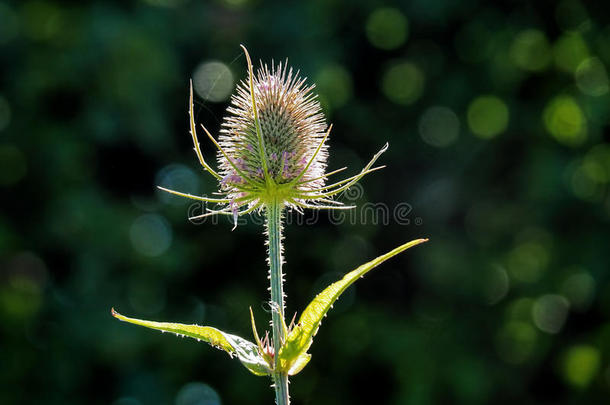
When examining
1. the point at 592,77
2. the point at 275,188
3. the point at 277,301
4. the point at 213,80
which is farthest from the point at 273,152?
the point at 592,77

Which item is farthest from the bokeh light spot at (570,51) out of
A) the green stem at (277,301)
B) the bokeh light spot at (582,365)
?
the green stem at (277,301)

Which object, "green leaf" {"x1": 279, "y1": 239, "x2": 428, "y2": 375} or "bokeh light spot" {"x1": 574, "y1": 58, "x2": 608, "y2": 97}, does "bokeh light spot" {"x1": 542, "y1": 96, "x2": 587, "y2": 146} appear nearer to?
"bokeh light spot" {"x1": 574, "y1": 58, "x2": 608, "y2": 97}

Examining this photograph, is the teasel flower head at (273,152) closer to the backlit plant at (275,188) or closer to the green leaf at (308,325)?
the backlit plant at (275,188)

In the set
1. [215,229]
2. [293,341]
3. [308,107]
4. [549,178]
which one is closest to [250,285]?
[215,229]

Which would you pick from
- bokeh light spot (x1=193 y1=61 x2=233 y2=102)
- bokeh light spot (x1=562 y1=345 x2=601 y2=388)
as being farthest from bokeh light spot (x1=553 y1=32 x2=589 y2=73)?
bokeh light spot (x1=193 y1=61 x2=233 y2=102)

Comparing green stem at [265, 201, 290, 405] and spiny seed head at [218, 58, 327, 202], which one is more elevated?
spiny seed head at [218, 58, 327, 202]

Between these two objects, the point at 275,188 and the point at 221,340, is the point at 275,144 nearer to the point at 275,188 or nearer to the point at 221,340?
the point at 275,188

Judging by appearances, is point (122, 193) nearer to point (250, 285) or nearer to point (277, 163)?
point (250, 285)
